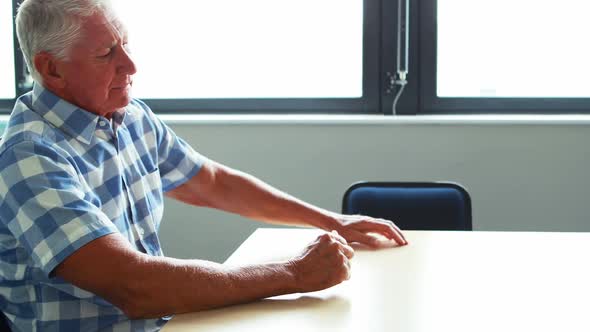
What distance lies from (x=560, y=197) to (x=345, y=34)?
123cm

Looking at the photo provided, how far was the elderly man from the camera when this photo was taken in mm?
1510

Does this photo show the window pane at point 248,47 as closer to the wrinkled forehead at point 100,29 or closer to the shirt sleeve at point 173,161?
the shirt sleeve at point 173,161

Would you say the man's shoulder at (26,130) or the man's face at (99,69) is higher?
the man's face at (99,69)

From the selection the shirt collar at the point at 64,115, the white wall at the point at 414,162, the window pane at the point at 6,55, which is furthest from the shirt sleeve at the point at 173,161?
the window pane at the point at 6,55

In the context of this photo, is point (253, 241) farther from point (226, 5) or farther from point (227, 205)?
point (226, 5)

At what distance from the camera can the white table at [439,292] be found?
1.45 metres

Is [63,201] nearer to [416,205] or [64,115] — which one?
[64,115]

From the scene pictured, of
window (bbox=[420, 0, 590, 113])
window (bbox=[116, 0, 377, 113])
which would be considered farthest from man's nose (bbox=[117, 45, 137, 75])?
window (bbox=[420, 0, 590, 113])

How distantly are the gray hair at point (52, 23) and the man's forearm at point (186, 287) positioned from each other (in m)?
0.54

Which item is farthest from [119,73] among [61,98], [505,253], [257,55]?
[257,55]

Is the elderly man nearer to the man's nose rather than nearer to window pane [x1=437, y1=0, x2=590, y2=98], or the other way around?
the man's nose

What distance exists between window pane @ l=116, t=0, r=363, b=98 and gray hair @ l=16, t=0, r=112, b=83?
6.77ft

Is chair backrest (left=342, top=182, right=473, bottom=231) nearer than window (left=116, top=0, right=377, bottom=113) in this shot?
Yes

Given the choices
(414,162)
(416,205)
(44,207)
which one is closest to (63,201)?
(44,207)
